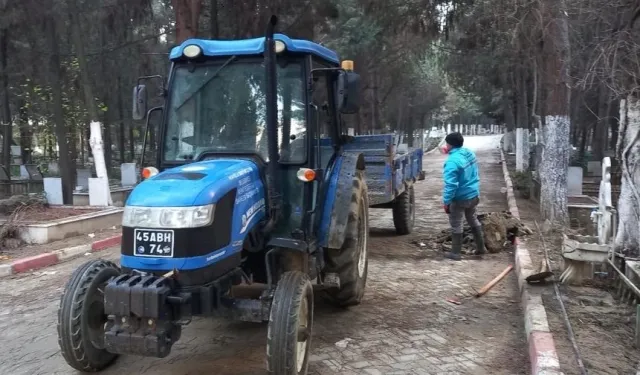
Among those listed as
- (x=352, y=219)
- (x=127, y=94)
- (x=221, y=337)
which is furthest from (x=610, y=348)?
(x=127, y=94)

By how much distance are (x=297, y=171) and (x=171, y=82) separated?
1348 millimetres

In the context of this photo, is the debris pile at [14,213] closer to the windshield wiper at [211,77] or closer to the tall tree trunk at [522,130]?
the windshield wiper at [211,77]

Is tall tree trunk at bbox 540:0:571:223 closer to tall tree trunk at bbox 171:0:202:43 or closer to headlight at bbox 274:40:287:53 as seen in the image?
headlight at bbox 274:40:287:53

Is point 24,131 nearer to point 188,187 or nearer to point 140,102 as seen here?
point 140,102

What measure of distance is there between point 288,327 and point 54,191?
453 inches

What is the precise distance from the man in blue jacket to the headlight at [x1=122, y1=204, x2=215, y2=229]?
195 inches

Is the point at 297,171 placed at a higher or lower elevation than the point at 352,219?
higher

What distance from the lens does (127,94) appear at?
2575cm

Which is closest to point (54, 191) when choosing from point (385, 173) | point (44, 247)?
point (44, 247)

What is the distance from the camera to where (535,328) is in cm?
503

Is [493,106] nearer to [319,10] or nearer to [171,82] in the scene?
[319,10]

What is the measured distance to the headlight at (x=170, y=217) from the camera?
145 inches

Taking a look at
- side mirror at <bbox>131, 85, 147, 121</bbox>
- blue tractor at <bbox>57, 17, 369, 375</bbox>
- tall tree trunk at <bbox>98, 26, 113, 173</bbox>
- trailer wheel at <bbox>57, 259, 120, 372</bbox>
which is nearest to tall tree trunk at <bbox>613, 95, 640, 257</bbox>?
blue tractor at <bbox>57, 17, 369, 375</bbox>

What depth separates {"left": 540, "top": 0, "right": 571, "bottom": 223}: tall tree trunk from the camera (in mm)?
9625
